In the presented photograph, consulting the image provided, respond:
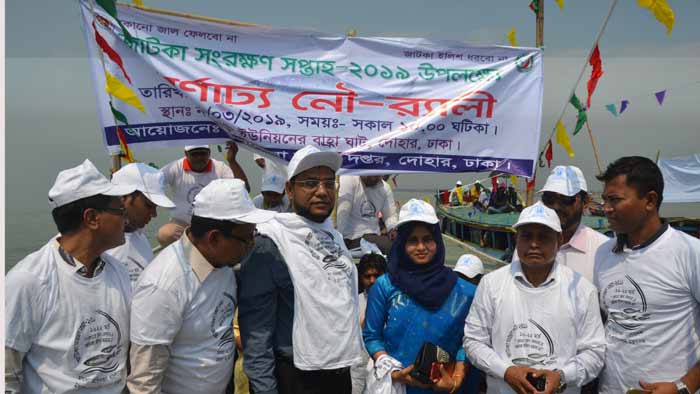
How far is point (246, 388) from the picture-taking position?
9.58 feet

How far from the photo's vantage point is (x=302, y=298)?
2.57 meters

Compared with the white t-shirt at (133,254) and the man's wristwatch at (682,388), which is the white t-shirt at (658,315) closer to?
the man's wristwatch at (682,388)

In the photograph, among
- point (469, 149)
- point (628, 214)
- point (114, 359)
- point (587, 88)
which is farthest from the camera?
point (587, 88)

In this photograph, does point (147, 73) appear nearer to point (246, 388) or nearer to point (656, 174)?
point (246, 388)

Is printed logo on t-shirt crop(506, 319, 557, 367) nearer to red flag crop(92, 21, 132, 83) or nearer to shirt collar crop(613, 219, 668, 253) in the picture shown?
shirt collar crop(613, 219, 668, 253)

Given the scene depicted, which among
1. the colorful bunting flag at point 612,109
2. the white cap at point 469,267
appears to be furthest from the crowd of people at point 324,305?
the colorful bunting flag at point 612,109

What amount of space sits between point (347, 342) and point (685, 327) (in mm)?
1580

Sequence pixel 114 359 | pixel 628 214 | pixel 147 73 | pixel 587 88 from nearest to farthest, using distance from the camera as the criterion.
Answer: pixel 114 359 < pixel 628 214 < pixel 147 73 < pixel 587 88

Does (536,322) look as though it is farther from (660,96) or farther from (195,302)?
(660,96)

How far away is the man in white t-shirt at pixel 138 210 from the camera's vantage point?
3498 mm

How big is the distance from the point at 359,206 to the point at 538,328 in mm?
3534

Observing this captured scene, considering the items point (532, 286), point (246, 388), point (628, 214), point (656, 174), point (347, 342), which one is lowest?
point (246, 388)

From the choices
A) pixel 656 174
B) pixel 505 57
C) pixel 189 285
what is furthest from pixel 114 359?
pixel 505 57

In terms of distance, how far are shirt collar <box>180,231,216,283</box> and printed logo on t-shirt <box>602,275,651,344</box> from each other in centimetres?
193
